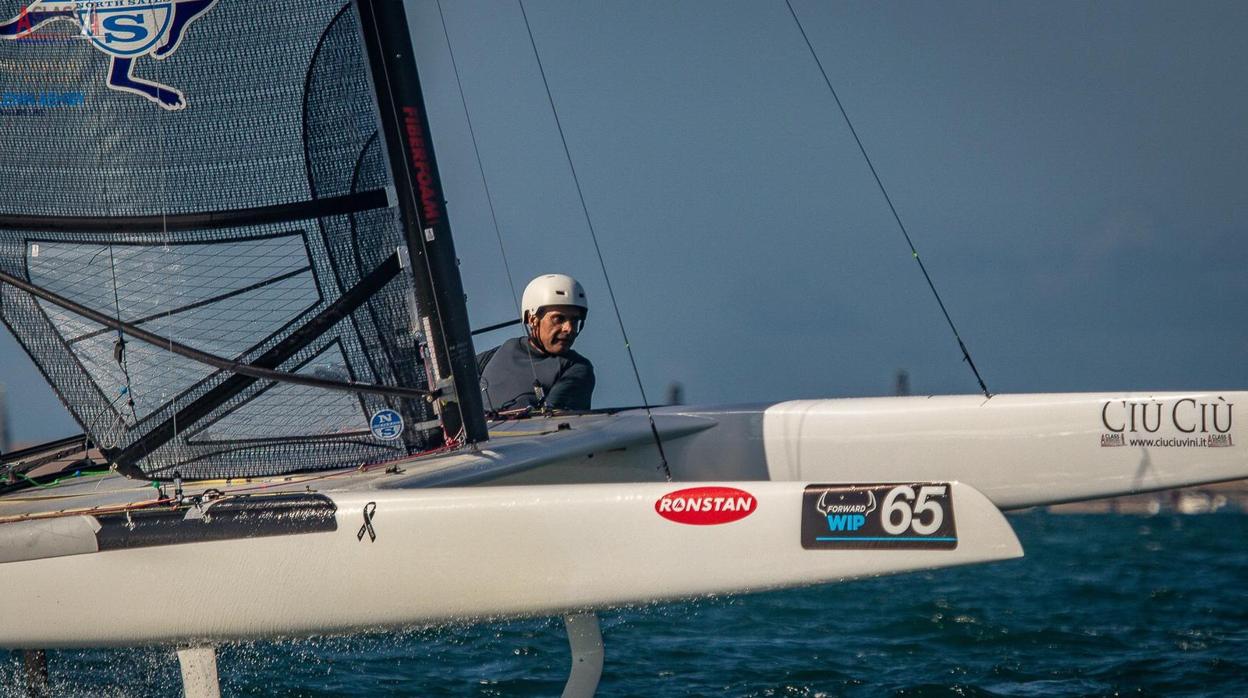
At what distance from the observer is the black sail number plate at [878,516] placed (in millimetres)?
3025

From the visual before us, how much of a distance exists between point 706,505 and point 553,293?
94.4 inches

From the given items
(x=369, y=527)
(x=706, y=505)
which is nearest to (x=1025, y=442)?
(x=706, y=505)

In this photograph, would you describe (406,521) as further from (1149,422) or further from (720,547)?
(1149,422)

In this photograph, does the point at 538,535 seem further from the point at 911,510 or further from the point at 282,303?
the point at 282,303

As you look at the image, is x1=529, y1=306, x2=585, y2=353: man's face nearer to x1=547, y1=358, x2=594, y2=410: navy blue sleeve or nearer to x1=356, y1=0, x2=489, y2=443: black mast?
x1=547, y1=358, x2=594, y2=410: navy blue sleeve

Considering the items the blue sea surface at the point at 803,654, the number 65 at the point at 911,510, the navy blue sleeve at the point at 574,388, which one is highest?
the navy blue sleeve at the point at 574,388

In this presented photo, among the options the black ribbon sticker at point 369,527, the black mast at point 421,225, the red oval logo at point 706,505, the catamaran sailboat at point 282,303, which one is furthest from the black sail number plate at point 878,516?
the black mast at point 421,225

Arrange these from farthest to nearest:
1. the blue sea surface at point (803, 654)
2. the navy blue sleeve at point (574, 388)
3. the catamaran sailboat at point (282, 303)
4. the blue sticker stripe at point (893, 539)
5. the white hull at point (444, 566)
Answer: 1. the navy blue sleeve at point (574, 388)
2. the blue sea surface at point (803, 654)
3. the catamaran sailboat at point (282, 303)
4. the white hull at point (444, 566)
5. the blue sticker stripe at point (893, 539)

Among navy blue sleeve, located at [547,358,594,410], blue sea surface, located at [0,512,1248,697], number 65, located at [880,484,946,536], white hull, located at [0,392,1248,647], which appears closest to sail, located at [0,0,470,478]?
white hull, located at [0,392,1248,647]

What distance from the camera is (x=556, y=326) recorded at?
5527mm

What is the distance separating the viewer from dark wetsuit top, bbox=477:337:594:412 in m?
5.52

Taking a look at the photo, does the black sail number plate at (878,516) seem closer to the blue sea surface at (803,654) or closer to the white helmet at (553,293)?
the blue sea surface at (803,654)

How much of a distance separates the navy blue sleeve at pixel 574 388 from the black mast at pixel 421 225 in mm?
1045

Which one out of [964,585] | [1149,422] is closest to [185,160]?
[1149,422]
